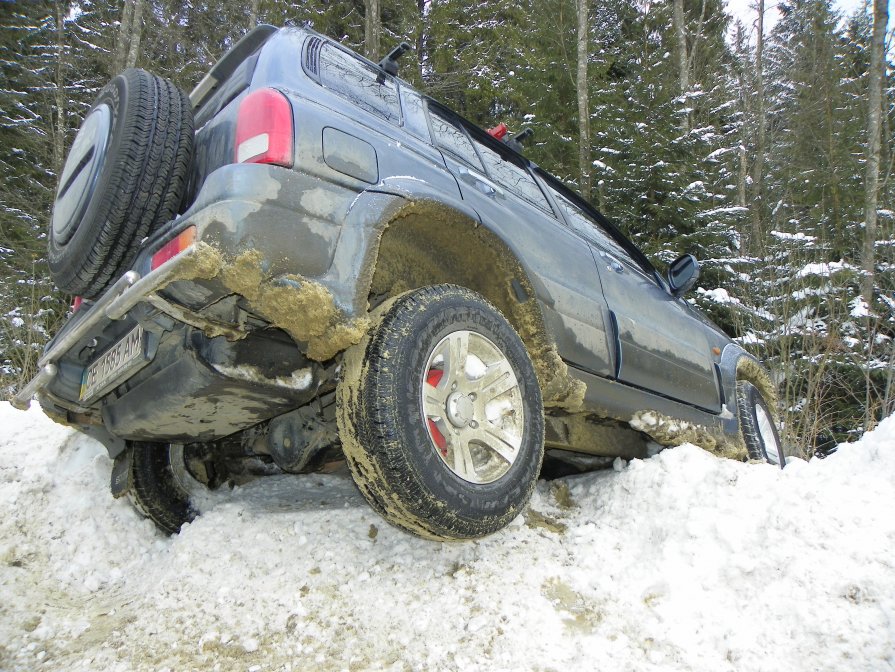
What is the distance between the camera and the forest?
8.19 meters

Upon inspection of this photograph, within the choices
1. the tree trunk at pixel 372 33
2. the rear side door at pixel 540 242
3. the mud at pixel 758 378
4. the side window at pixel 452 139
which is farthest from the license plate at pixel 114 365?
the tree trunk at pixel 372 33

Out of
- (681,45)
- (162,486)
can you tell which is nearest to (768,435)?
(162,486)

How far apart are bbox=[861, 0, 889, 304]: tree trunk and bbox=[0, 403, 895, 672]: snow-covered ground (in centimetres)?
827

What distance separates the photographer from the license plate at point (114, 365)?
1.85 metres

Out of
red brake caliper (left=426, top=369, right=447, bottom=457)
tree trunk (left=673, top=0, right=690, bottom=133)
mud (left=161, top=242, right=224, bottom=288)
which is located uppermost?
tree trunk (left=673, top=0, right=690, bottom=133)

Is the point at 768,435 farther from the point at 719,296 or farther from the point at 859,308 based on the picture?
the point at 859,308

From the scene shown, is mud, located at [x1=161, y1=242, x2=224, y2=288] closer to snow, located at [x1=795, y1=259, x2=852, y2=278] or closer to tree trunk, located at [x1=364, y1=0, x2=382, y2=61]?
snow, located at [x1=795, y1=259, x2=852, y2=278]

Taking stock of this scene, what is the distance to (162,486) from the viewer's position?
9.34 ft

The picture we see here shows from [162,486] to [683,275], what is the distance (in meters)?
3.36

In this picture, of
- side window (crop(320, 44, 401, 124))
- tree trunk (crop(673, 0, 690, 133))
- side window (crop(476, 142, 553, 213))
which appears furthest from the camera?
tree trunk (crop(673, 0, 690, 133))

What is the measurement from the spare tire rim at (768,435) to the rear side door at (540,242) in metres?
2.18

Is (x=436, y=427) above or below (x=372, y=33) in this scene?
below

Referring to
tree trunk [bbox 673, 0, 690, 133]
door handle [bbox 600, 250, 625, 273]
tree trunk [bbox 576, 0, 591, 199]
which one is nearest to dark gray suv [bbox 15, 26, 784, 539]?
door handle [bbox 600, 250, 625, 273]

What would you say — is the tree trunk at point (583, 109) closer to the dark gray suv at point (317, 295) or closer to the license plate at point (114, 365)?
the dark gray suv at point (317, 295)
